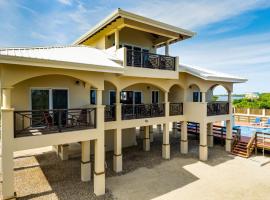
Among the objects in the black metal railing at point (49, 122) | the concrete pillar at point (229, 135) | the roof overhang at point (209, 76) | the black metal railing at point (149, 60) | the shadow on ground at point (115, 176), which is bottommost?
the shadow on ground at point (115, 176)

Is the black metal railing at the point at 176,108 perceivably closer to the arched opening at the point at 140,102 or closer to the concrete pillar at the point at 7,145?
the arched opening at the point at 140,102

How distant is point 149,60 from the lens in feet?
42.8

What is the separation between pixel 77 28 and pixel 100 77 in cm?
1249

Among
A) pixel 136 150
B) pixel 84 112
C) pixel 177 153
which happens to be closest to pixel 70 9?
pixel 84 112

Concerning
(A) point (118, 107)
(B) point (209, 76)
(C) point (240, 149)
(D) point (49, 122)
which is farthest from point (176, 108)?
(D) point (49, 122)

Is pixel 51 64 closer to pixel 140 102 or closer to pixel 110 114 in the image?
pixel 110 114

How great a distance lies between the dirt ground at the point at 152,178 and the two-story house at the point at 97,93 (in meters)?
0.98

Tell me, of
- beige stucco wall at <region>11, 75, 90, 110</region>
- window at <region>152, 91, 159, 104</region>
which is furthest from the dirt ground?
window at <region>152, 91, 159, 104</region>

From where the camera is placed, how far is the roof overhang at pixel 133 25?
11172 millimetres

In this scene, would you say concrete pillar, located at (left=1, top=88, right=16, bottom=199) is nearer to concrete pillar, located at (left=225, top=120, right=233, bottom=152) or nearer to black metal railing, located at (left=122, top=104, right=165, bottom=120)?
black metal railing, located at (left=122, top=104, right=165, bottom=120)

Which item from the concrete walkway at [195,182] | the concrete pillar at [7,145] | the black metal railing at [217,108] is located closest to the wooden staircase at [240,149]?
the concrete walkway at [195,182]

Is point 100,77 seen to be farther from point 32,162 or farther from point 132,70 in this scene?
point 32,162

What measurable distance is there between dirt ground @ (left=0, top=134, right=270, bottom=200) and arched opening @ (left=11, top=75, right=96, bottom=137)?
3.93 metres

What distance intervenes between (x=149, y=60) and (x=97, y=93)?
525cm
